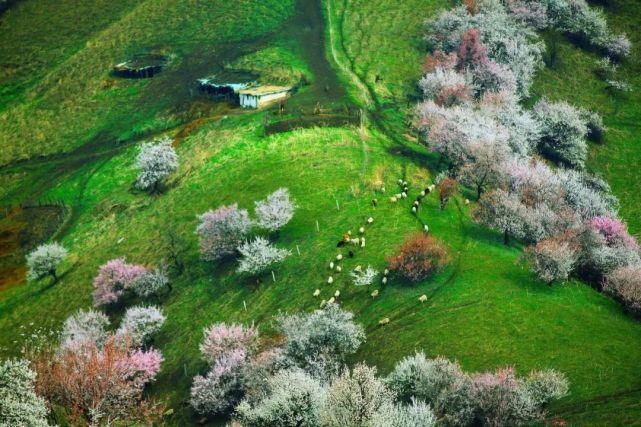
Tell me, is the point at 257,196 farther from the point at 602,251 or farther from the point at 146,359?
the point at 602,251

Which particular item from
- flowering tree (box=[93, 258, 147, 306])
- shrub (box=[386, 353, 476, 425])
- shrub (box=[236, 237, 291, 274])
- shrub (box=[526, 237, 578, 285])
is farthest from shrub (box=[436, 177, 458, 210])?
flowering tree (box=[93, 258, 147, 306])

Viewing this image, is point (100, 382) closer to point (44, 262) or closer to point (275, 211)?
point (275, 211)

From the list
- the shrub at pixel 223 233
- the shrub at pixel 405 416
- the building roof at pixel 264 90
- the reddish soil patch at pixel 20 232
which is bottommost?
the reddish soil patch at pixel 20 232

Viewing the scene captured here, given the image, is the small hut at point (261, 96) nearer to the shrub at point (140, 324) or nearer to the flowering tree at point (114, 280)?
the flowering tree at point (114, 280)

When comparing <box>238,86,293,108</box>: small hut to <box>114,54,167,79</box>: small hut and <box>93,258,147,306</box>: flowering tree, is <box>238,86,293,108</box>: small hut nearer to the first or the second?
<box>114,54,167,79</box>: small hut

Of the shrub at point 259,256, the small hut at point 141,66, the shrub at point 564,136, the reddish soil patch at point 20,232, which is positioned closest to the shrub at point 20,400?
the shrub at point 259,256

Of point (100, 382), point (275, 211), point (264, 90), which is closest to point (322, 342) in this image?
point (100, 382)
